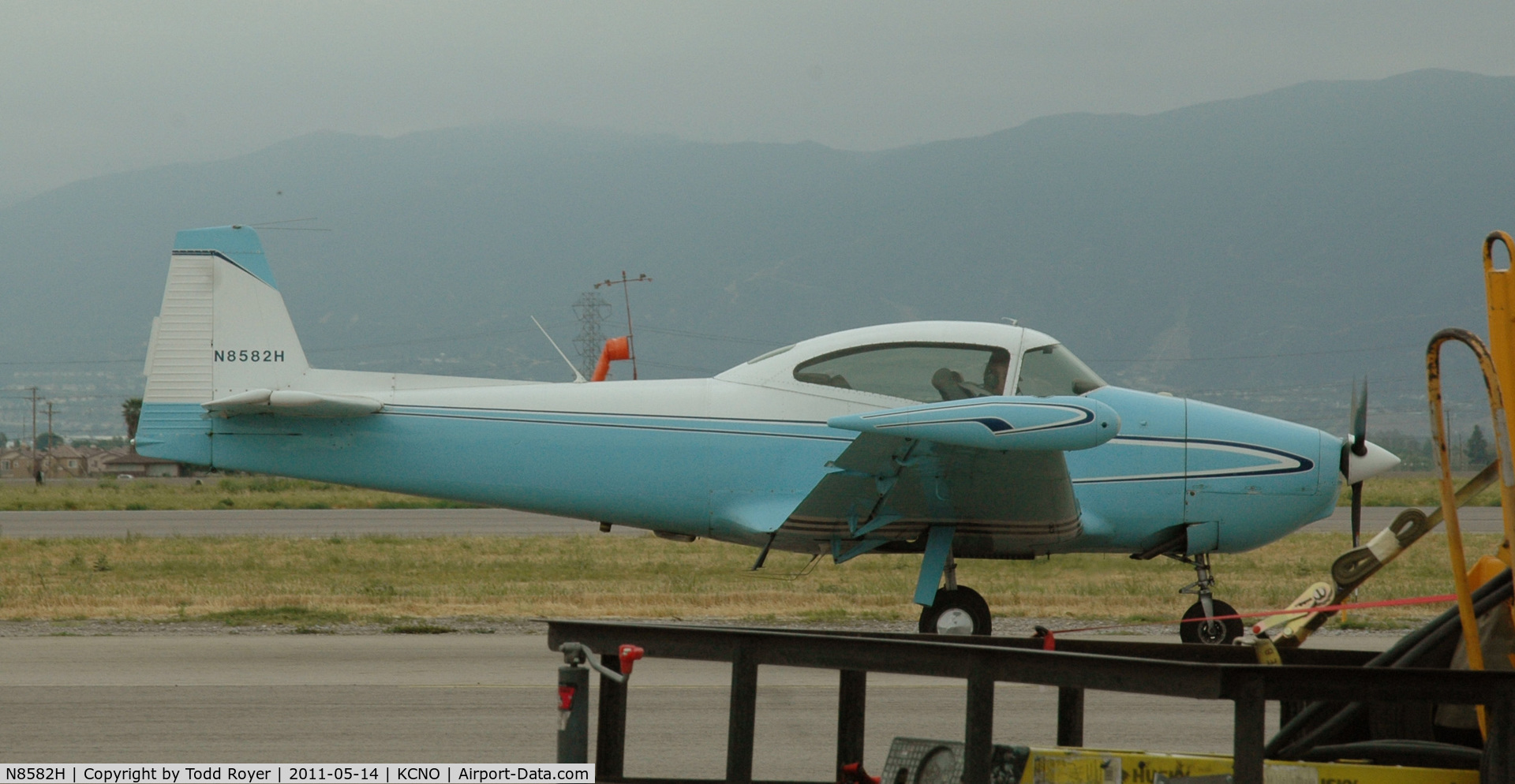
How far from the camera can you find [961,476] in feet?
31.0

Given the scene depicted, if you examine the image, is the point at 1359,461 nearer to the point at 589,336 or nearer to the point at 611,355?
the point at 611,355

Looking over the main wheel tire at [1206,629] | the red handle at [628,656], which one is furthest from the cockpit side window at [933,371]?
the red handle at [628,656]

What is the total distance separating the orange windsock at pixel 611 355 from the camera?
37.1 ft

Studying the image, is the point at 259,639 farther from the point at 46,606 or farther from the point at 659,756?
the point at 659,756

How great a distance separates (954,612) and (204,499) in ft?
117

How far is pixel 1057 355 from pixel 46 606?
10.4 metres

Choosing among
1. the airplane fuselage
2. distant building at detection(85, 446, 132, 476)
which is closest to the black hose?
the airplane fuselage

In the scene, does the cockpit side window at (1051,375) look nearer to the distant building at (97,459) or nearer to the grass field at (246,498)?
the grass field at (246,498)

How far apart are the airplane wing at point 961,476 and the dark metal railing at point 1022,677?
3.77 meters

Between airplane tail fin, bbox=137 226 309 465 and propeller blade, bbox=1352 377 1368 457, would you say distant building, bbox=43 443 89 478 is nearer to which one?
airplane tail fin, bbox=137 226 309 465

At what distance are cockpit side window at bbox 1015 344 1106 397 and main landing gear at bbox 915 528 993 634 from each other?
1277mm

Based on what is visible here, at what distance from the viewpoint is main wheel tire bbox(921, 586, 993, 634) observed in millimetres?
9719

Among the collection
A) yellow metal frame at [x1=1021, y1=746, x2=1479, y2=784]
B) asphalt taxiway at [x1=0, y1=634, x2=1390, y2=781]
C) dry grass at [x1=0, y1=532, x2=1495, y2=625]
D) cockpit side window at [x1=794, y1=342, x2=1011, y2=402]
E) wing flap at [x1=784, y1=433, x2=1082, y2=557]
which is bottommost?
asphalt taxiway at [x1=0, y1=634, x2=1390, y2=781]

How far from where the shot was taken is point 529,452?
10.3 metres
